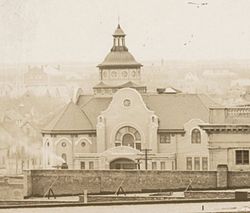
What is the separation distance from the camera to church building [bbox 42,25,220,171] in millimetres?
37406

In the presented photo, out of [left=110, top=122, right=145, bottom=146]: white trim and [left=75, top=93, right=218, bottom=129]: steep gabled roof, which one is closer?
[left=110, top=122, right=145, bottom=146]: white trim

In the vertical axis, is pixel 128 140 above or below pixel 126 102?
below

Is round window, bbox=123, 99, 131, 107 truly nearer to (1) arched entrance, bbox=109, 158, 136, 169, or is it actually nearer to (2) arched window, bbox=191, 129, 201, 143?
(1) arched entrance, bbox=109, 158, 136, 169

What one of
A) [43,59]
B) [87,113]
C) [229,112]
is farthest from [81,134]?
[229,112]

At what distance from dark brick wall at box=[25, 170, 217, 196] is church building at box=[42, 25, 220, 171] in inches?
234

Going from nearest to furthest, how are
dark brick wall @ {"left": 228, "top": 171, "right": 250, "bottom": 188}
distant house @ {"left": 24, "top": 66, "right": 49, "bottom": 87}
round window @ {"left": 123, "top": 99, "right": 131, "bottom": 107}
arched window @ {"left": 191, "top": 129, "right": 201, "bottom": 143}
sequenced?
dark brick wall @ {"left": 228, "top": 171, "right": 250, "bottom": 188}, distant house @ {"left": 24, "top": 66, "right": 49, "bottom": 87}, arched window @ {"left": 191, "top": 129, "right": 201, "bottom": 143}, round window @ {"left": 123, "top": 99, "right": 131, "bottom": 107}

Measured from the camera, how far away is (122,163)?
122 feet

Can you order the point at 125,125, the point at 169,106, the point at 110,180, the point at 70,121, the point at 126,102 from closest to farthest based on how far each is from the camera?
the point at 110,180 < the point at 126,102 < the point at 125,125 < the point at 70,121 < the point at 169,106

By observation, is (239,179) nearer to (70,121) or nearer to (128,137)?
(128,137)

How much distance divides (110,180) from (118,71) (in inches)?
366

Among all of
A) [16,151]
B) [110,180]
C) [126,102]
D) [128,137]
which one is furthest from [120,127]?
[110,180]

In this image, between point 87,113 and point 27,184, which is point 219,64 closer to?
point 87,113

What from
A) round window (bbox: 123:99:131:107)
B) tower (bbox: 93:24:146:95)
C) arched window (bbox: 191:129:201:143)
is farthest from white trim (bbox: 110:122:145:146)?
arched window (bbox: 191:129:201:143)

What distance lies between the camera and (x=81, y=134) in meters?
39.1
